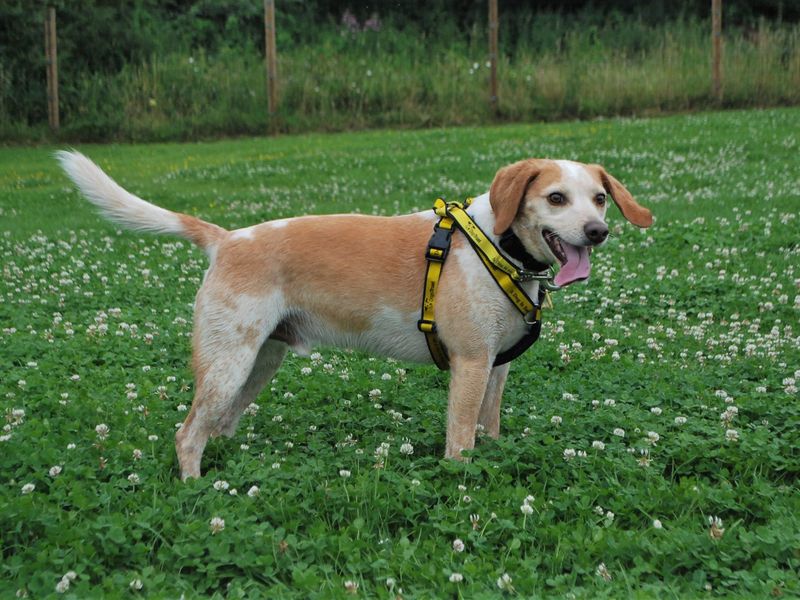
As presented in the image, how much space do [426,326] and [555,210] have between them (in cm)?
92

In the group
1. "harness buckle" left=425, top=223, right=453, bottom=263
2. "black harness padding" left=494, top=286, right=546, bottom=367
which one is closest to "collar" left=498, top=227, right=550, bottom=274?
"black harness padding" left=494, top=286, right=546, bottom=367

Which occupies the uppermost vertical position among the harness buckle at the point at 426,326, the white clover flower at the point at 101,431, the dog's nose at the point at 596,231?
the dog's nose at the point at 596,231

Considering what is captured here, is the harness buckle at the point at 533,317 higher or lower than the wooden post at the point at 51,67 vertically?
lower

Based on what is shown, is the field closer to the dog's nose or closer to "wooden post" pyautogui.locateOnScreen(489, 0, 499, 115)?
the dog's nose

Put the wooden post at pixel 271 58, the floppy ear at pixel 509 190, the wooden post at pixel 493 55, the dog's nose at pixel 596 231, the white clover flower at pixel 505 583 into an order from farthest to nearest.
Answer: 1. the wooden post at pixel 493 55
2. the wooden post at pixel 271 58
3. the floppy ear at pixel 509 190
4. the dog's nose at pixel 596 231
5. the white clover flower at pixel 505 583

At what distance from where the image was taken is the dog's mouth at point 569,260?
476 centimetres

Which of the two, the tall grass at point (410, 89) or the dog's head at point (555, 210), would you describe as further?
the tall grass at point (410, 89)

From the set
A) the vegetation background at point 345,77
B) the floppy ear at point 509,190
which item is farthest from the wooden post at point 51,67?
the floppy ear at point 509,190

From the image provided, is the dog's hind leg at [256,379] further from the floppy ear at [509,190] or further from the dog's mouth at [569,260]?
the dog's mouth at [569,260]

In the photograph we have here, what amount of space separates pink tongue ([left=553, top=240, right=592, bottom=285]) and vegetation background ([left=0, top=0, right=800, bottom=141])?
17445 millimetres

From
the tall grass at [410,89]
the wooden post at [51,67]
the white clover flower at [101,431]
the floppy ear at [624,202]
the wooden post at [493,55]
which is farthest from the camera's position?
the wooden post at [51,67]

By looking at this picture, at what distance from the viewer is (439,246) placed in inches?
201

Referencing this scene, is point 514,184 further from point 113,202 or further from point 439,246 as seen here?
point 113,202

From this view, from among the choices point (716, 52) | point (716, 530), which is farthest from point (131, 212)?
point (716, 52)
